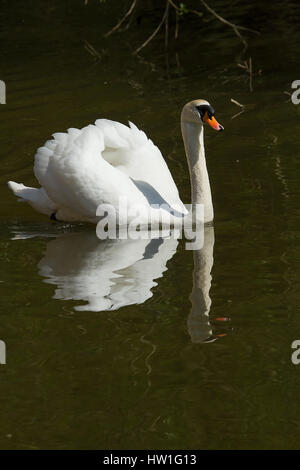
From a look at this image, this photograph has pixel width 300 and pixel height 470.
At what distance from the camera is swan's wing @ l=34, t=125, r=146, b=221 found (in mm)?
8359

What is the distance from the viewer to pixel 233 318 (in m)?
6.50

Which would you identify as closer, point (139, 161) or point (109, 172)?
point (109, 172)

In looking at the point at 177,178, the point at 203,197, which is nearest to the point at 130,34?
the point at 177,178

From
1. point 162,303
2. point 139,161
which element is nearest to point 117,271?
point 162,303

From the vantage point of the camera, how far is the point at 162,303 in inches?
271

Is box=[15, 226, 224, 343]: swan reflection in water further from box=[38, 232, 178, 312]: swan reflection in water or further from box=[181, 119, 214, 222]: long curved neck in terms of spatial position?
box=[181, 119, 214, 222]: long curved neck

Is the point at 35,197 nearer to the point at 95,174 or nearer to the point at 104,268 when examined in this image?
the point at 95,174

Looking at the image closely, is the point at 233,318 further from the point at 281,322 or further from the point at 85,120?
the point at 85,120

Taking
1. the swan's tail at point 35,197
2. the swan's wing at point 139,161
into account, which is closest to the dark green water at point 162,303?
the swan's tail at point 35,197

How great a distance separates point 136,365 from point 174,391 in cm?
41

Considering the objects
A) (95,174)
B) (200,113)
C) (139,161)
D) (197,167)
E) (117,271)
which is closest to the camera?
(117,271)

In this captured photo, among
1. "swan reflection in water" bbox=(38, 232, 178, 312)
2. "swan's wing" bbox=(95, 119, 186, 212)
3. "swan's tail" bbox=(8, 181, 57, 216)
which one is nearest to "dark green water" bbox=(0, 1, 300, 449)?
"swan reflection in water" bbox=(38, 232, 178, 312)

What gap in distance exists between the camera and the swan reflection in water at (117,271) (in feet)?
22.5

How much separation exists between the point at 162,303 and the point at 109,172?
1.87m
